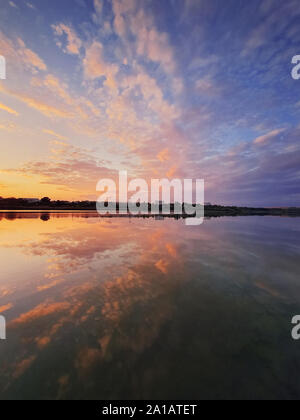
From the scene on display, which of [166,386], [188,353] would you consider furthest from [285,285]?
[166,386]

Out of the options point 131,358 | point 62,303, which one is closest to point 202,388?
point 131,358

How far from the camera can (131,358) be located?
3.76 metres

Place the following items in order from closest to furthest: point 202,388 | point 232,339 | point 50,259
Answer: point 202,388 < point 232,339 < point 50,259

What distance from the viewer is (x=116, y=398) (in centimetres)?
305

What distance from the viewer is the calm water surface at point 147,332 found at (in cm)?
322

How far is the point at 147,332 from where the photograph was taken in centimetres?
458

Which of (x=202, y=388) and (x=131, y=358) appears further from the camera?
(x=131, y=358)

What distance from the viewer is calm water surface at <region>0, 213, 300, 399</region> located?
10.6 ft

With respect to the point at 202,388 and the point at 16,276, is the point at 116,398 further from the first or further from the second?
the point at 16,276
